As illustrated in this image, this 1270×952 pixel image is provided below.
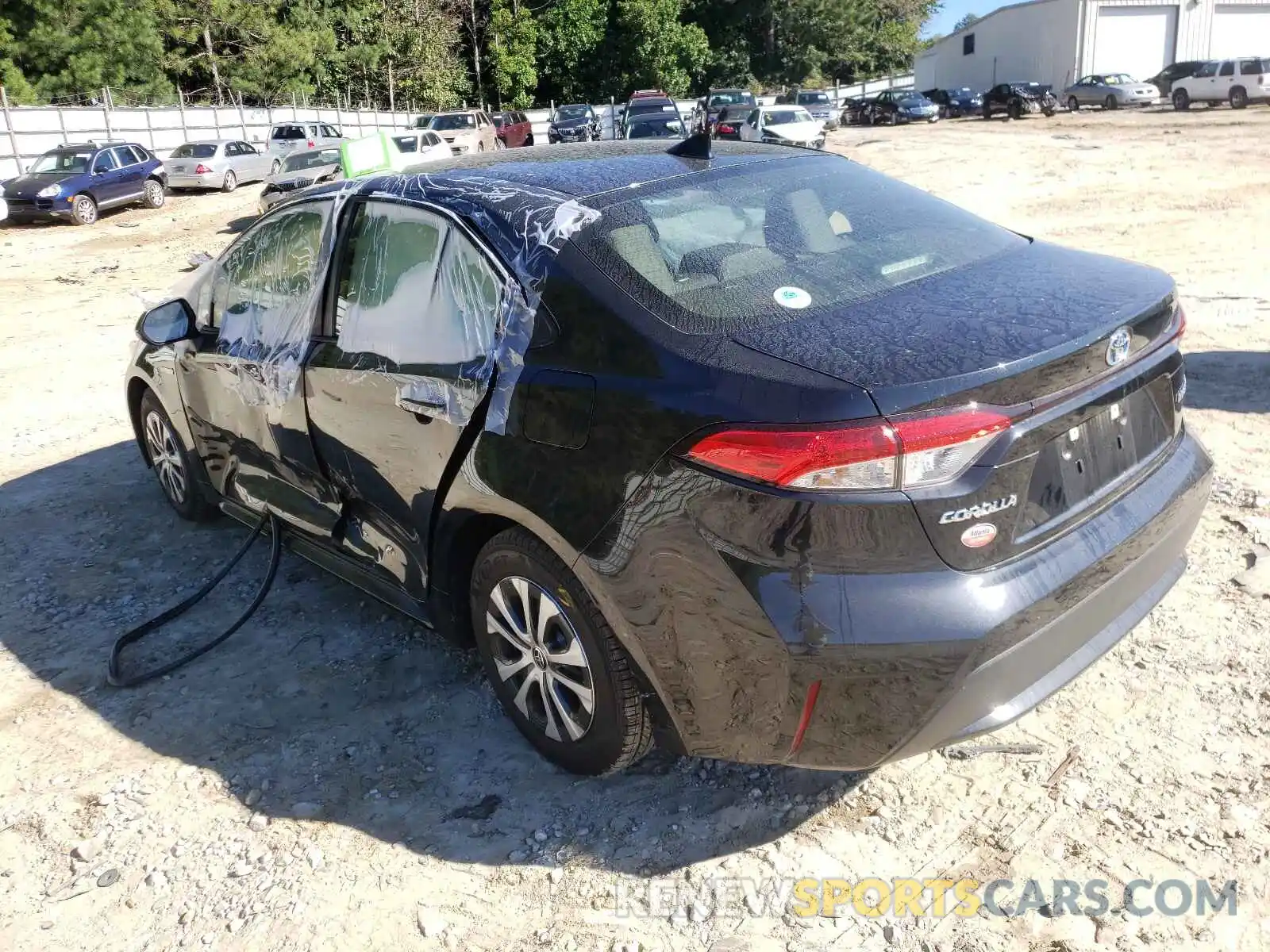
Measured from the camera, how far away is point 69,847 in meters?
2.91

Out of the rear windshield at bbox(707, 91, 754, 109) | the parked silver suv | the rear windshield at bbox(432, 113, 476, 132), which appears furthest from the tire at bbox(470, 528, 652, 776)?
the rear windshield at bbox(707, 91, 754, 109)

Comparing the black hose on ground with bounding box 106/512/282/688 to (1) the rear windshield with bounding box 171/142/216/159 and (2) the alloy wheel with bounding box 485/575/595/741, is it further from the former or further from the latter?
(1) the rear windshield with bounding box 171/142/216/159

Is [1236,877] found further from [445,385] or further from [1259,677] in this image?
[445,385]

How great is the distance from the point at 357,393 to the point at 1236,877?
2.78 m

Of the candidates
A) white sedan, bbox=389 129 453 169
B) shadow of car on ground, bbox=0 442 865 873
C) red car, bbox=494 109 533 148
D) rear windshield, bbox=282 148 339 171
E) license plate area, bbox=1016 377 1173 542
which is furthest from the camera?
red car, bbox=494 109 533 148

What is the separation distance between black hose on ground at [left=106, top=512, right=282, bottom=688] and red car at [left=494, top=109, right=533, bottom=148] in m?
29.0

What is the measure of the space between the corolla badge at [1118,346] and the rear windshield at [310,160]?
18.6 m

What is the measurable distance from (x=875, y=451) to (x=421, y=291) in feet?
5.25

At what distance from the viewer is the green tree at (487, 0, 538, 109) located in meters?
48.2

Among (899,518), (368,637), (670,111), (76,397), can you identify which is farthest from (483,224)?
(670,111)

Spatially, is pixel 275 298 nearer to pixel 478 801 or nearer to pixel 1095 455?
pixel 478 801

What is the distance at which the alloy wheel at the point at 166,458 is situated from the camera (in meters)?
4.89

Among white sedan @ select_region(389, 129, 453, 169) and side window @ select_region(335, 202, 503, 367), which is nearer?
side window @ select_region(335, 202, 503, 367)

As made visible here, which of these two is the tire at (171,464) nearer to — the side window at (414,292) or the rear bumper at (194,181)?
the side window at (414,292)
